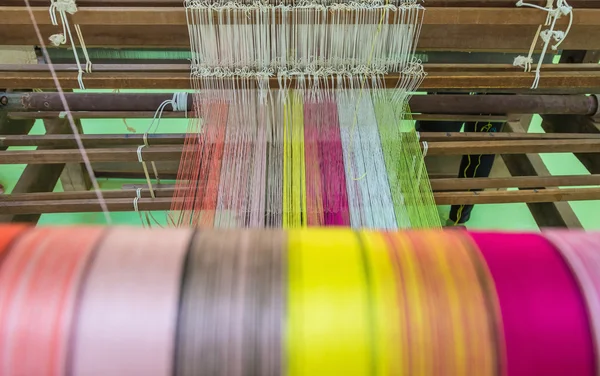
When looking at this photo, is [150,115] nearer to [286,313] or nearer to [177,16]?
[177,16]

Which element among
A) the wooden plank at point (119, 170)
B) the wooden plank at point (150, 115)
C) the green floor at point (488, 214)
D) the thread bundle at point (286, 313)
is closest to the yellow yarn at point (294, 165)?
the wooden plank at point (150, 115)

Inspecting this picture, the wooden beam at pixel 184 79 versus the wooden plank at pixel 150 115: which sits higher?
the wooden plank at pixel 150 115

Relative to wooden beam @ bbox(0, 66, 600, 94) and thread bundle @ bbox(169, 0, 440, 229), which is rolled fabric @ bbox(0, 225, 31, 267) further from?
wooden beam @ bbox(0, 66, 600, 94)

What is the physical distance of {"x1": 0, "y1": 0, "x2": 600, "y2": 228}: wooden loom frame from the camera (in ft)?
4.61

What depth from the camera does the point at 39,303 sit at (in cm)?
54

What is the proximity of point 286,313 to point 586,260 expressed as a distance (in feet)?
1.21

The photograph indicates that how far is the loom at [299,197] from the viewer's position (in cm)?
54

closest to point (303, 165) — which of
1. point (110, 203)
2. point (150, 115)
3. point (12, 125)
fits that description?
point (110, 203)

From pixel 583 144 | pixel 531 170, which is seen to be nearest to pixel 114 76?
pixel 583 144

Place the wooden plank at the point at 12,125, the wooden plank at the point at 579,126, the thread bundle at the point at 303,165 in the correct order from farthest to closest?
the wooden plank at the point at 12,125
the wooden plank at the point at 579,126
the thread bundle at the point at 303,165

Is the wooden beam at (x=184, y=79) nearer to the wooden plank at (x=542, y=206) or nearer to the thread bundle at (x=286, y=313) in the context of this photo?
the wooden plank at (x=542, y=206)

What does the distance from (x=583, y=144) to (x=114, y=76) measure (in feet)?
5.10

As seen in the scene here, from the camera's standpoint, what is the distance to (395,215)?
1.33 meters

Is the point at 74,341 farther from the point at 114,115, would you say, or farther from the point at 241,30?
the point at 114,115
